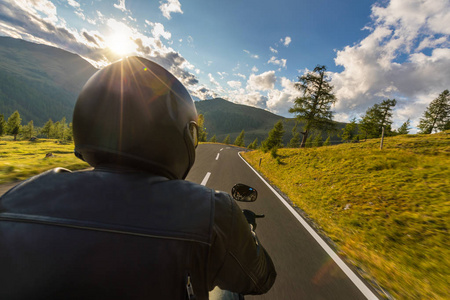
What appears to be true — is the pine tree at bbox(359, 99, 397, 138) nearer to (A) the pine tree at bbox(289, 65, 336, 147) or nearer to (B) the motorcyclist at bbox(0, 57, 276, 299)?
(A) the pine tree at bbox(289, 65, 336, 147)

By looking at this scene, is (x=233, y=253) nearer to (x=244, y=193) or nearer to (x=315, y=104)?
(x=244, y=193)

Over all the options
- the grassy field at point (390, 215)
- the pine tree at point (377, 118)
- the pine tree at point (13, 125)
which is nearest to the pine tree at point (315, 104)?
the grassy field at point (390, 215)

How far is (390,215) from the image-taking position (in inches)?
191

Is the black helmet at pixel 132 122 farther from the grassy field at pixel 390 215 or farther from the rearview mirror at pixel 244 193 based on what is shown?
the grassy field at pixel 390 215

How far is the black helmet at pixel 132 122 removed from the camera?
1.09m

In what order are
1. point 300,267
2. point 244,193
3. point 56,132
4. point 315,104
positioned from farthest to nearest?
point 56,132, point 315,104, point 300,267, point 244,193

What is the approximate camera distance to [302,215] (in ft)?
16.9

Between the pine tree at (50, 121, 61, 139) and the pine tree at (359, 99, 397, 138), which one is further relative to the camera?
the pine tree at (50, 121, 61, 139)

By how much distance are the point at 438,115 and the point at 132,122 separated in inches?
2485

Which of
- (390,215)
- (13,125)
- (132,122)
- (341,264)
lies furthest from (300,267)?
(13,125)

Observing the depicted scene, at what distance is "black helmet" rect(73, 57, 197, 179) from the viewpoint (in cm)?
109

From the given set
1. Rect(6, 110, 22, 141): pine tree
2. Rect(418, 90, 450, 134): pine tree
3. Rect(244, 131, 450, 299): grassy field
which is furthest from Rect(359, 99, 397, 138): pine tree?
Rect(6, 110, 22, 141): pine tree

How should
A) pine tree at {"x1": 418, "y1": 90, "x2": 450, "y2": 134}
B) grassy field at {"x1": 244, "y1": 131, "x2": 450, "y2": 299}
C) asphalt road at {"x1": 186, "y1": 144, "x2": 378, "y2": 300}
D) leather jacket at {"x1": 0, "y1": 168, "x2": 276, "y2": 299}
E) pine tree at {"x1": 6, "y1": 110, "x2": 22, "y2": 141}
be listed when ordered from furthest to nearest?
1. pine tree at {"x1": 6, "y1": 110, "x2": 22, "y2": 141}
2. pine tree at {"x1": 418, "y1": 90, "x2": 450, "y2": 134}
3. grassy field at {"x1": 244, "y1": 131, "x2": 450, "y2": 299}
4. asphalt road at {"x1": 186, "y1": 144, "x2": 378, "y2": 300}
5. leather jacket at {"x1": 0, "y1": 168, "x2": 276, "y2": 299}

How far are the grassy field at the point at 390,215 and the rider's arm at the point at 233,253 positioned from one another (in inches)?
120
